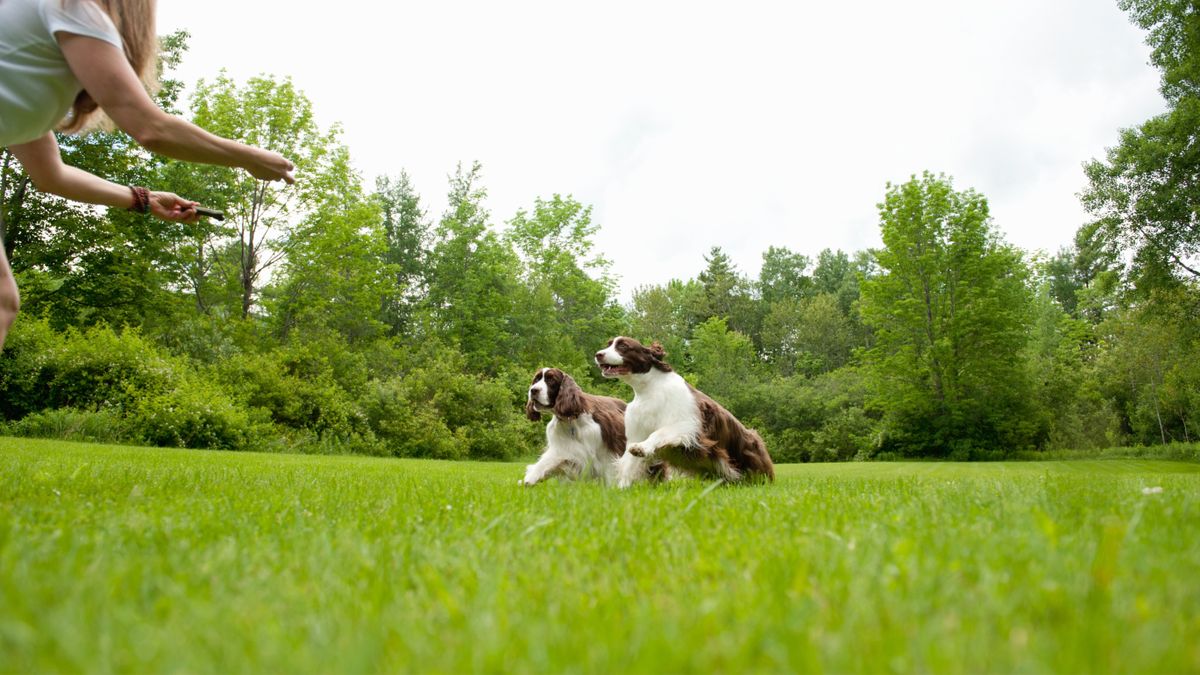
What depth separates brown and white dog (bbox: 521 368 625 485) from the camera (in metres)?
7.54

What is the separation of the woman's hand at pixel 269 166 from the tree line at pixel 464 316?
14.3 metres

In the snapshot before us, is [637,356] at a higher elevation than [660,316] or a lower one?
lower

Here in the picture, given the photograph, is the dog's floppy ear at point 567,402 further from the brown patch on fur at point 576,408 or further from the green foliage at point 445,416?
the green foliage at point 445,416

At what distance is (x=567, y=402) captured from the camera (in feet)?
24.9

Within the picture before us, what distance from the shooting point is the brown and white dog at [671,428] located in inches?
249

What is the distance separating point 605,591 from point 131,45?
3.39m

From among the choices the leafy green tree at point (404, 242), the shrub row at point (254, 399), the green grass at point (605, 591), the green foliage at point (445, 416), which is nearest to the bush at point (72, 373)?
the shrub row at point (254, 399)

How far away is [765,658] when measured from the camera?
1193 millimetres

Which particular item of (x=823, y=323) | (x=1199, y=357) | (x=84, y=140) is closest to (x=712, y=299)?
(x=823, y=323)

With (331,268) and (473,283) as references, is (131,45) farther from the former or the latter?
(473,283)

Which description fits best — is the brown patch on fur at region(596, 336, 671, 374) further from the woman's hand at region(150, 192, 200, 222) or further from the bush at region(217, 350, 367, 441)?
the bush at region(217, 350, 367, 441)

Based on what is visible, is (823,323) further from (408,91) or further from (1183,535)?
(1183,535)

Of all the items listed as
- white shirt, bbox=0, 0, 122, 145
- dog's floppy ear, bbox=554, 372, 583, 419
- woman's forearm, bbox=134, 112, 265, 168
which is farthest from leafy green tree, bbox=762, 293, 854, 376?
white shirt, bbox=0, 0, 122, 145

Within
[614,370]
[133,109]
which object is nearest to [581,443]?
[614,370]
